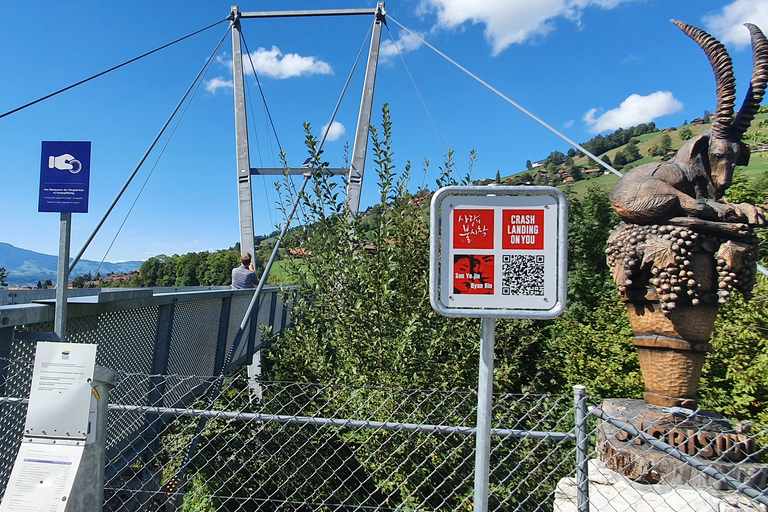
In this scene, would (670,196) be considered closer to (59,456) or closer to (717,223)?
(717,223)

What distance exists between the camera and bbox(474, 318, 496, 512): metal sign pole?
4.87 ft

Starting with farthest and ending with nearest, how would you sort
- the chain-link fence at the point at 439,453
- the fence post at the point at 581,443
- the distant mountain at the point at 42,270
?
1. the distant mountain at the point at 42,270
2. the chain-link fence at the point at 439,453
3. the fence post at the point at 581,443

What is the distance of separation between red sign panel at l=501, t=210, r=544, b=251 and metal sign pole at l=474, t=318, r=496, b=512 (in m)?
0.24

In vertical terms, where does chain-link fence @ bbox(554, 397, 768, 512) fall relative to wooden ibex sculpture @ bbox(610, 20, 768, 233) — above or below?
below

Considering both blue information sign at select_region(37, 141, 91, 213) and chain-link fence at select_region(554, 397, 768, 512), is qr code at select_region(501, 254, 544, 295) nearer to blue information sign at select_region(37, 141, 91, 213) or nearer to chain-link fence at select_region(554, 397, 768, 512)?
chain-link fence at select_region(554, 397, 768, 512)

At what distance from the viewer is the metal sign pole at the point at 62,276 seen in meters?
2.46

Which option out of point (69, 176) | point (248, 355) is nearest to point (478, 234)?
point (69, 176)

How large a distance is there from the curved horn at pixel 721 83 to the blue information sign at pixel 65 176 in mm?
3505

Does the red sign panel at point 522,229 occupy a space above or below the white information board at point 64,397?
above

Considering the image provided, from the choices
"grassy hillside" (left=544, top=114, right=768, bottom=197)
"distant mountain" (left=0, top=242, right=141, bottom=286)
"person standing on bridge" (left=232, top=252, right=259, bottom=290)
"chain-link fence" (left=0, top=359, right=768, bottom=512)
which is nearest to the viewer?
"chain-link fence" (left=0, top=359, right=768, bottom=512)

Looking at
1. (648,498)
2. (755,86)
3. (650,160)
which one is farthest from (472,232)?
(650,160)

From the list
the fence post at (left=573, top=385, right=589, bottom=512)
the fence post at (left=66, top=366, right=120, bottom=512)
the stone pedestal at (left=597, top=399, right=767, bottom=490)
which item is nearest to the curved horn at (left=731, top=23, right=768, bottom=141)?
the stone pedestal at (left=597, top=399, right=767, bottom=490)

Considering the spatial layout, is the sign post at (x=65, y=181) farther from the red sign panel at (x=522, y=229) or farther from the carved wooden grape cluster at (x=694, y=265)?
the carved wooden grape cluster at (x=694, y=265)


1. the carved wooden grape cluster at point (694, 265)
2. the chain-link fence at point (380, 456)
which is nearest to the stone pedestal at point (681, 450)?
the chain-link fence at point (380, 456)
